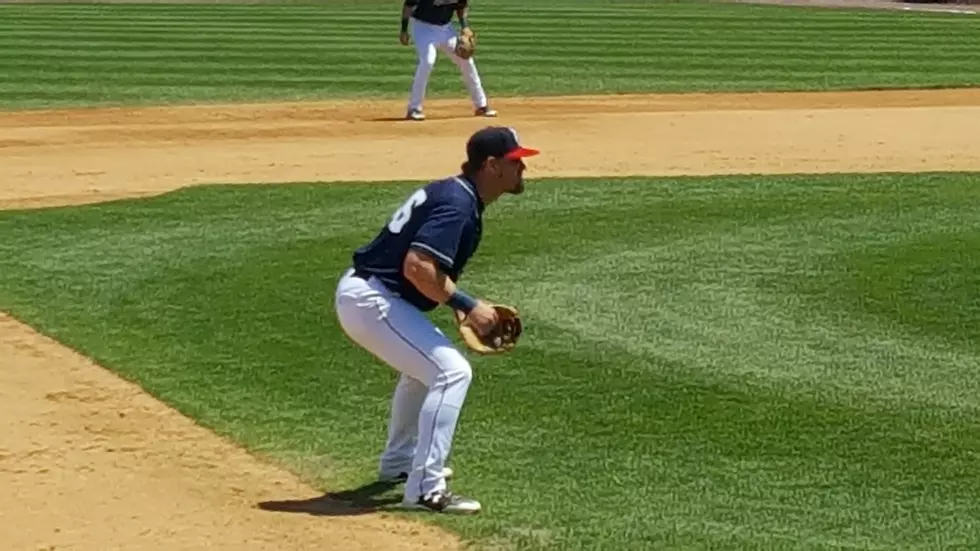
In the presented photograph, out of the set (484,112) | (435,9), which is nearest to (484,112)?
(484,112)

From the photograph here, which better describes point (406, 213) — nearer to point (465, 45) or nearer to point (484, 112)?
point (465, 45)

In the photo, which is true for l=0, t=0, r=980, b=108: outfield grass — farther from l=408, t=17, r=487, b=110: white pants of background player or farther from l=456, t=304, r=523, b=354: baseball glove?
l=456, t=304, r=523, b=354: baseball glove

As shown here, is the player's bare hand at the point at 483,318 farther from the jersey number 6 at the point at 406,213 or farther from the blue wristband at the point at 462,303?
the jersey number 6 at the point at 406,213

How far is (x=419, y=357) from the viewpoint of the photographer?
6277 millimetres

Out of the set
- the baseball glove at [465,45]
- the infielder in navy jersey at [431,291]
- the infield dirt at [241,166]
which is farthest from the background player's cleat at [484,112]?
the infielder in navy jersey at [431,291]

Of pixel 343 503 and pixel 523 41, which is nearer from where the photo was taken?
pixel 343 503

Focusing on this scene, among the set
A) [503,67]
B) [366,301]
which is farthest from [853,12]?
[366,301]

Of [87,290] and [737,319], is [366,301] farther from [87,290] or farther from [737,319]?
[87,290]

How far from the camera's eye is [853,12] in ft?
116

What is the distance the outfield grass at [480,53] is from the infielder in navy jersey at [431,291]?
44.5 ft

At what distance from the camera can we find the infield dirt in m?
6.25

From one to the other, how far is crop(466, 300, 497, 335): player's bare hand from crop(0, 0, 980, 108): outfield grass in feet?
45.6

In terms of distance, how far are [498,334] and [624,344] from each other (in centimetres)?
261

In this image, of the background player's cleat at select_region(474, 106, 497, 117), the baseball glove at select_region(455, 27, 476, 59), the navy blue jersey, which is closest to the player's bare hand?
the navy blue jersey
